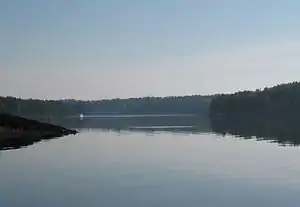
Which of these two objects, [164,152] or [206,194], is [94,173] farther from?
[164,152]

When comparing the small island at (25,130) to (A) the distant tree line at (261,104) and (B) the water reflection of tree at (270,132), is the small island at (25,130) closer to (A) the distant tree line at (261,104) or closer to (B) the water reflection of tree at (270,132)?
(B) the water reflection of tree at (270,132)

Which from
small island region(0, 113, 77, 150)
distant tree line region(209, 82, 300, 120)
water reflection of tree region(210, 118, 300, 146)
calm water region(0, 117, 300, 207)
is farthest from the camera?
distant tree line region(209, 82, 300, 120)

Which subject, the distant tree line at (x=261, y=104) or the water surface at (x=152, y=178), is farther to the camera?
the distant tree line at (x=261, y=104)

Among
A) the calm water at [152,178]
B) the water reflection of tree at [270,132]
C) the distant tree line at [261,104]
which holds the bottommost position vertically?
the calm water at [152,178]

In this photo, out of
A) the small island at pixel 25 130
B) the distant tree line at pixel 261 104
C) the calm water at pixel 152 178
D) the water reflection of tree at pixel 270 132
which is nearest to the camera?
the calm water at pixel 152 178

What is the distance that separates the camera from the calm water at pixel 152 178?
16.4 meters

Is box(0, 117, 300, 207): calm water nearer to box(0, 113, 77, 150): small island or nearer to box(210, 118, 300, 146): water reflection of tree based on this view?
box(210, 118, 300, 146): water reflection of tree

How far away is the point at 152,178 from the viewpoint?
20750mm

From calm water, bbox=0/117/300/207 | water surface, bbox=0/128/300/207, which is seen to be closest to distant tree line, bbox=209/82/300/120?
water surface, bbox=0/128/300/207

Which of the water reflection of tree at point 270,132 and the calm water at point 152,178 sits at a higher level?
the water reflection of tree at point 270,132

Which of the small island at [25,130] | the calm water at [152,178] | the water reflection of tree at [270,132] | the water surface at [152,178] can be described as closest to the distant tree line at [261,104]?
the water reflection of tree at [270,132]

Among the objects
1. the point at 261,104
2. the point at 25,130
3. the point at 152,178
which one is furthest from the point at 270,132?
the point at 261,104

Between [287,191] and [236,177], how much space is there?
3518 millimetres

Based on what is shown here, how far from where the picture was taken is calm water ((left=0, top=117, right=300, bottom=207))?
1636cm
